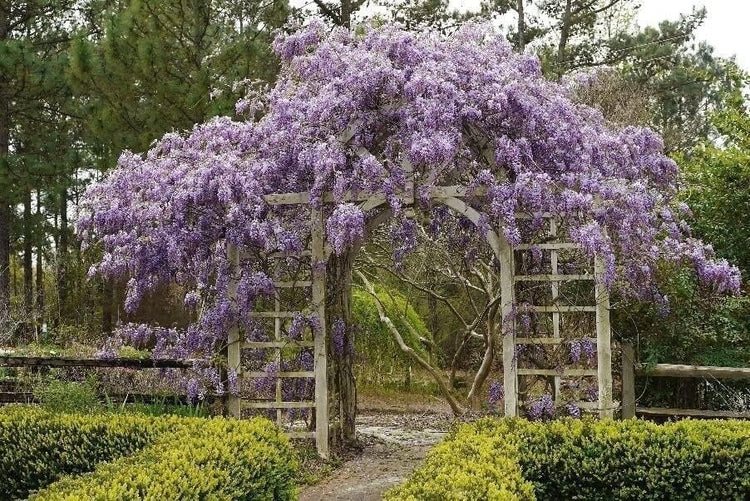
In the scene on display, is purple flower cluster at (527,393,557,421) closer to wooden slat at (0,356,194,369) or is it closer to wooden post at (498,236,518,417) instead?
wooden post at (498,236,518,417)

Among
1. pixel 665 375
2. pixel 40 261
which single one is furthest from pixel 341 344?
pixel 40 261

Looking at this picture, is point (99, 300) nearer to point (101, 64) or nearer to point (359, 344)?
point (101, 64)

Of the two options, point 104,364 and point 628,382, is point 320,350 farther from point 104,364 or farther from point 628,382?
point 628,382

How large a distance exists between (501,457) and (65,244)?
52.4 feet

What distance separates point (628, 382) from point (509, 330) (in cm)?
116

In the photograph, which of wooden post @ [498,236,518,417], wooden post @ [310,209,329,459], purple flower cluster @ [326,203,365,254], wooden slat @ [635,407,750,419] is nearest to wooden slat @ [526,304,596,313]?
wooden post @ [498,236,518,417]

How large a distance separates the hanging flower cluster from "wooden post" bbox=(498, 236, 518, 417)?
0.85 feet

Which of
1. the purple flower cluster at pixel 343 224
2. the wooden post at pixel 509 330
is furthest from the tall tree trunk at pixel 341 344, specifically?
the wooden post at pixel 509 330

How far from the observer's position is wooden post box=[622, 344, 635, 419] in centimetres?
669

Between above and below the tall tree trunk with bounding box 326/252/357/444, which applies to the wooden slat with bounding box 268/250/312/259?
above

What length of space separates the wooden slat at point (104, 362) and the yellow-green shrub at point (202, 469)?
Answer: 2.00 m

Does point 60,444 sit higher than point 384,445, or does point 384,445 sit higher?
point 60,444

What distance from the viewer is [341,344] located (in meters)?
7.18

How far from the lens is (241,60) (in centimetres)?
1235
